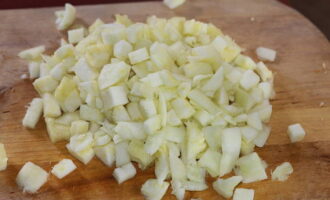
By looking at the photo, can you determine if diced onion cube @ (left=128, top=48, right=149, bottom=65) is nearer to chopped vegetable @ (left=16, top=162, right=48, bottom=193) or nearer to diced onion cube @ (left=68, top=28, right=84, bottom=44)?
diced onion cube @ (left=68, top=28, right=84, bottom=44)

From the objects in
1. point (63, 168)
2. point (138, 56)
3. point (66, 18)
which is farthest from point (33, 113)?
point (66, 18)

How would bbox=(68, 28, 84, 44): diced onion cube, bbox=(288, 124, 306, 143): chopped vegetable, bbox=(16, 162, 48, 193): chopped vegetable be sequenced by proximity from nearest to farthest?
bbox=(16, 162, 48, 193): chopped vegetable
bbox=(288, 124, 306, 143): chopped vegetable
bbox=(68, 28, 84, 44): diced onion cube

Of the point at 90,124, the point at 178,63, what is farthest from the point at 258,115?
the point at 90,124

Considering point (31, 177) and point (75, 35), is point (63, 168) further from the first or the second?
point (75, 35)

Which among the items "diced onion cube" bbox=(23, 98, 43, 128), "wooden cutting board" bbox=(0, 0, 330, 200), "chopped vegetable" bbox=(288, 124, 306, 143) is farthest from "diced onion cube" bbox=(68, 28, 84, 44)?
"chopped vegetable" bbox=(288, 124, 306, 143)

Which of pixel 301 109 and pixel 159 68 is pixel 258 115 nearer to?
pixel 301 109

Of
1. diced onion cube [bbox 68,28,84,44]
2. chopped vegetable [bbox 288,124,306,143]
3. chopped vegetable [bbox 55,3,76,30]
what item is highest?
chopped vegetable [bbox 55,3,76,30]

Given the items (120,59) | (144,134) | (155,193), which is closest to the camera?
(155,193)
